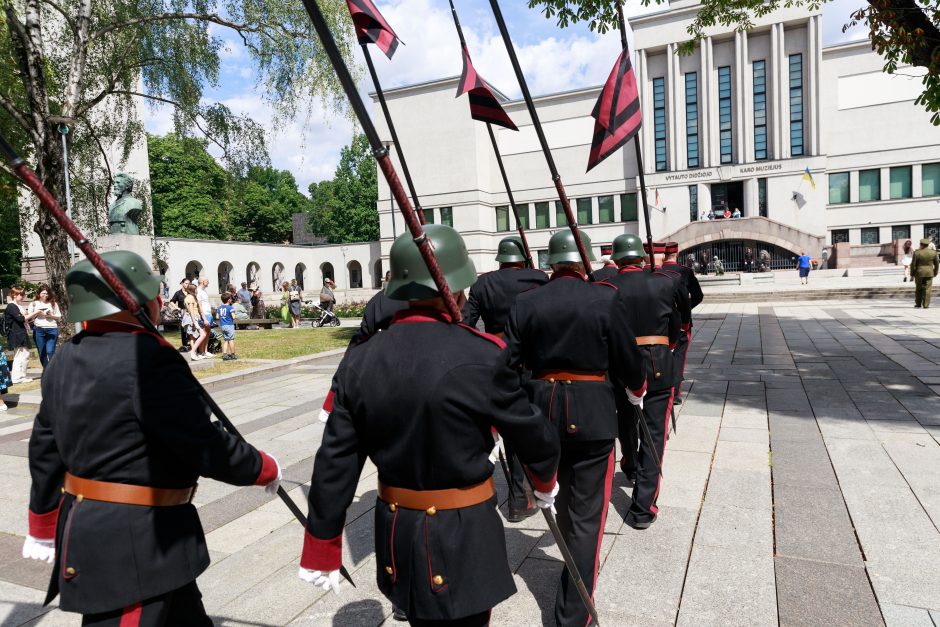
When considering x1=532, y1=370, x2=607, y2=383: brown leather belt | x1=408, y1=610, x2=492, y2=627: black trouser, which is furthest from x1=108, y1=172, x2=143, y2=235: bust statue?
x1=408, y1=610, x2=492, y2=627: black trouser

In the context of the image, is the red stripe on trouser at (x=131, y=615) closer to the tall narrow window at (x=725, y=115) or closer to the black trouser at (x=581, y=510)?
the black trouser at (x=581, y=510)

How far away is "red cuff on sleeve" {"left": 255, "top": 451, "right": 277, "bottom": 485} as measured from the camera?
2.44m

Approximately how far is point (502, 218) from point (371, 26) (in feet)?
165

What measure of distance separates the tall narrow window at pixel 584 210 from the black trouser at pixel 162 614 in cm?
4869

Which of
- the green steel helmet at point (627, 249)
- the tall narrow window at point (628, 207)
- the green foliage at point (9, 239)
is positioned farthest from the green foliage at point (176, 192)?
the green steel helmet at point (627, 249)

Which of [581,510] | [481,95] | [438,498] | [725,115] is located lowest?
[581,510]

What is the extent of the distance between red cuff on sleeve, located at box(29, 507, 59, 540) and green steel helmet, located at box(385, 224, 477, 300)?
5.68 ft

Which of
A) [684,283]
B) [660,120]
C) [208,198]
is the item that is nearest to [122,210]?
[684,283]

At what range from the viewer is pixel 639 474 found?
14.5 feet

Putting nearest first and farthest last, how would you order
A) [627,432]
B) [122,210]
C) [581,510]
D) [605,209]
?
[581,510] → [627,432] → [122,210] → [605,209]

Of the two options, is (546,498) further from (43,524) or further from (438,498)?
(43,524)

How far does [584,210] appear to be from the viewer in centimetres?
4972

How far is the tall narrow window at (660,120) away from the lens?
45562mm

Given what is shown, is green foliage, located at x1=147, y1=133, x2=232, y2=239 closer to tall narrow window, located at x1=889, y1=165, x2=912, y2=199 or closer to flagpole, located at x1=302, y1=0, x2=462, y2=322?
tall narrow window, located at x1=889, y1=165, x2=912, y2=199
